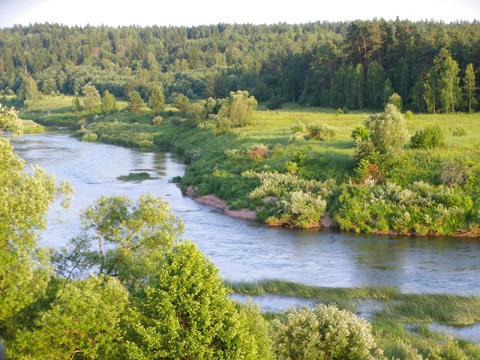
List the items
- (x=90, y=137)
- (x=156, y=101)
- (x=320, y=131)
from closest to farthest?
(x=320, y=131) → (x=90, y=137) → (x=156, y=101)

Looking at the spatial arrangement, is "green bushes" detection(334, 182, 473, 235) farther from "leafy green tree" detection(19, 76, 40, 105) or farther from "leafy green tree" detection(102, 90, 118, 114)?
"leafy green tree" detection(19, 76, 40, 105)

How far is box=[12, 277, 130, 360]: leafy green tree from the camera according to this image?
1014 cm

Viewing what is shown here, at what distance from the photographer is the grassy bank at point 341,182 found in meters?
28.9

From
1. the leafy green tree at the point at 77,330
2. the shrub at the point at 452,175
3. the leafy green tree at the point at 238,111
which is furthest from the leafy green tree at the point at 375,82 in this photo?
the leafy green tree at the point at 77,330

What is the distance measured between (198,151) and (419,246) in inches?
1224

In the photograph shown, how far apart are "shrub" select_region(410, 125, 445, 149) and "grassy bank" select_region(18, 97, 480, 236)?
55cm

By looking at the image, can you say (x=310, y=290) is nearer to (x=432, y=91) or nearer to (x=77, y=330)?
(x=77, y=330)

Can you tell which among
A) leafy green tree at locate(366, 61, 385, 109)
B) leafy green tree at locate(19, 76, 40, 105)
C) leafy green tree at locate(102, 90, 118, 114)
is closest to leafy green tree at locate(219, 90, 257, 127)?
leafy green tree at locate(366, 61, 385, 109)

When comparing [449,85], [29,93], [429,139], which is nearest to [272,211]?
[429,139]

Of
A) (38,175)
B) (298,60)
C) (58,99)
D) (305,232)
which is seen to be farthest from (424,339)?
(58,99)

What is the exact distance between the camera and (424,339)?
15.1 metres

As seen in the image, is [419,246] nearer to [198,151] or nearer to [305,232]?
[305,232]

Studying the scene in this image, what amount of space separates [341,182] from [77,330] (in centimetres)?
2549

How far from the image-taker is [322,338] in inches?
509
